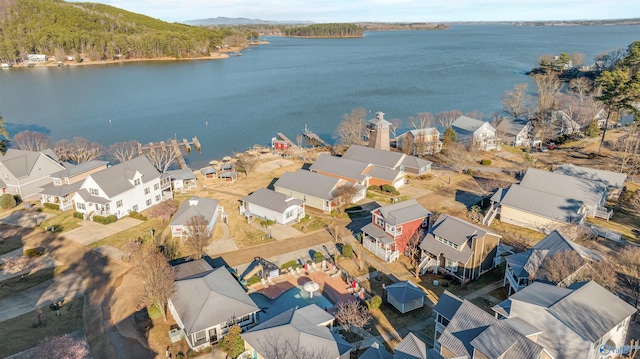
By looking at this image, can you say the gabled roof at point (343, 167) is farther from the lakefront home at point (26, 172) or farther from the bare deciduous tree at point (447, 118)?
the bare deciduous tree at point (447, 118)

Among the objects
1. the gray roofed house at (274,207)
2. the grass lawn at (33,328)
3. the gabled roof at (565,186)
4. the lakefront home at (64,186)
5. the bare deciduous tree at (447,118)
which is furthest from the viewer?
the bare deciduous tree at (447,118)

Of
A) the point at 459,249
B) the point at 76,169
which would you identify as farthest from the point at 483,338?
the point at 76,169

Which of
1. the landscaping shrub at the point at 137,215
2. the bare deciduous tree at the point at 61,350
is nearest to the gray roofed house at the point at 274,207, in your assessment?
the landscaping shrub at the point at 137,215

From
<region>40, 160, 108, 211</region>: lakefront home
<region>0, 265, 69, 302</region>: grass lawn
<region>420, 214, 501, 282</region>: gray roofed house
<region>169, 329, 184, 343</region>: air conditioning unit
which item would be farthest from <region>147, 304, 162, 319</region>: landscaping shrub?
<region>40, 160, 108, 211</region>: lakefront home

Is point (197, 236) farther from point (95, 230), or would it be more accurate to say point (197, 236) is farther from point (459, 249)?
point (459, 249)

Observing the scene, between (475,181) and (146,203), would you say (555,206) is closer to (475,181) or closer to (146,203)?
(475,181)
